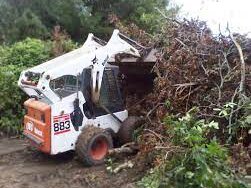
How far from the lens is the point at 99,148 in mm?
8141

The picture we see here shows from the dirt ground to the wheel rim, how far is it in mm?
263

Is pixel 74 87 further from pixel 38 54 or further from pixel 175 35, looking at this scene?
pixel 38 54

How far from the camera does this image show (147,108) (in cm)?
866

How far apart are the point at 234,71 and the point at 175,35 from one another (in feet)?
4.62

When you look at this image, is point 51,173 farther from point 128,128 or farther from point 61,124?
point 128,128

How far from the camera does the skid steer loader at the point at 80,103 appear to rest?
25.2ft

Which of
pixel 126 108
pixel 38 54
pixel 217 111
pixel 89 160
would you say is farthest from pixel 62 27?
pixel 217 111

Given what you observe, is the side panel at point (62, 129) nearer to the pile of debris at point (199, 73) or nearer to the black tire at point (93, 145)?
the black tire at point (93, 145)

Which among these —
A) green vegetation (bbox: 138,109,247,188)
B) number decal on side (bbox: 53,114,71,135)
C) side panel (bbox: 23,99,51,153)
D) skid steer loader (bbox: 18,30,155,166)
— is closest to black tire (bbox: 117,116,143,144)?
skid steer loader (bbox: 18,30,155,166)

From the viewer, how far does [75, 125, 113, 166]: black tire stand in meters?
7.80

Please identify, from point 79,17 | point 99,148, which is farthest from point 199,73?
point 79,17

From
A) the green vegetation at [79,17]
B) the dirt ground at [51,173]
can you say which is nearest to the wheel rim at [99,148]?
the dirt ground at [51,173]

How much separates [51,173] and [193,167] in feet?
11.2

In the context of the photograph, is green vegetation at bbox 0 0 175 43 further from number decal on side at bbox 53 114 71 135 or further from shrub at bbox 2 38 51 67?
number decal on side at bbox 53 114 71 135
